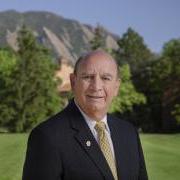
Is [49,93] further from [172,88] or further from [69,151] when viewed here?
[69,151]

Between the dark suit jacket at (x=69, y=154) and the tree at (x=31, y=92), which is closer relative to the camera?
the dark suit jacket at (x=69, y=154)

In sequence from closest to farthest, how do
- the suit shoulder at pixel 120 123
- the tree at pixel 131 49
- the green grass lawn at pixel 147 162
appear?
the suit shoulder at pixel 120 123
the green grass lawn at pixel 147 162
the tree at pixel 131 49

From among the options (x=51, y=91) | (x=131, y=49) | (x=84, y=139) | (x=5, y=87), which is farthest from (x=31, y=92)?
(x=84, y=139)

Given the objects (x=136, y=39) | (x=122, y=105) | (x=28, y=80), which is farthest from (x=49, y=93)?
(x=136, y=39)

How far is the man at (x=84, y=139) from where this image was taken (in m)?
4.35

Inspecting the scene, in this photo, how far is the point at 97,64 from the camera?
4520 mm

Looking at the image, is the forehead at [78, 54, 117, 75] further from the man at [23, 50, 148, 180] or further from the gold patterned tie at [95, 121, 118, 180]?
the gold patterned tie at [95, 121, 118, 180]

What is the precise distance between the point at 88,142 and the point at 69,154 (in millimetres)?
188

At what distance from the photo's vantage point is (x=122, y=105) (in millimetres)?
81062

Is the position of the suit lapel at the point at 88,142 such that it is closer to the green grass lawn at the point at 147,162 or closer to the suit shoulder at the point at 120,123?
the suit shoulder at the point at 120,123

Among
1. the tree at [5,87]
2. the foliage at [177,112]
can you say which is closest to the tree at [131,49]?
the tree at [5,87]

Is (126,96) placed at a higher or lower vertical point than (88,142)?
lower

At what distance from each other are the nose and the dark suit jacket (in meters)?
0.26

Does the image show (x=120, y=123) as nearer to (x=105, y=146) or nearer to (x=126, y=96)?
(x=105, y=146)
